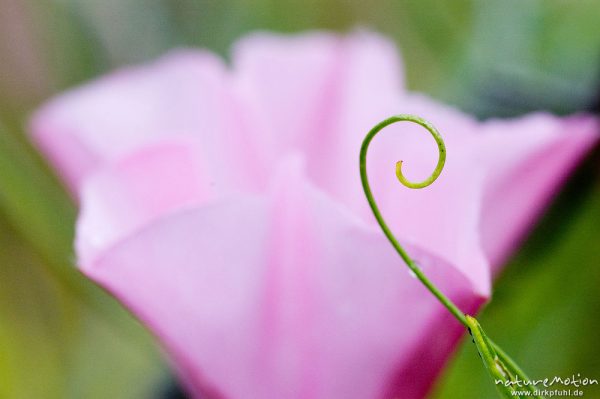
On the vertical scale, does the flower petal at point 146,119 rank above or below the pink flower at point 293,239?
above

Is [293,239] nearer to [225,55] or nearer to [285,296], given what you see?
[285,296]

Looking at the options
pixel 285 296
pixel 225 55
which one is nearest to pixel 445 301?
pixel 285 296

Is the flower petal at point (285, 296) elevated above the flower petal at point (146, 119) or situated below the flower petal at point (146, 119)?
below

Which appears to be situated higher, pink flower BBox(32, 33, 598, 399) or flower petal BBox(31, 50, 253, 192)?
flower petal BBox(31, 50, 253, 192)

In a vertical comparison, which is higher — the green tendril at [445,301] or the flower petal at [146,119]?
the flower petal at [146,119]
